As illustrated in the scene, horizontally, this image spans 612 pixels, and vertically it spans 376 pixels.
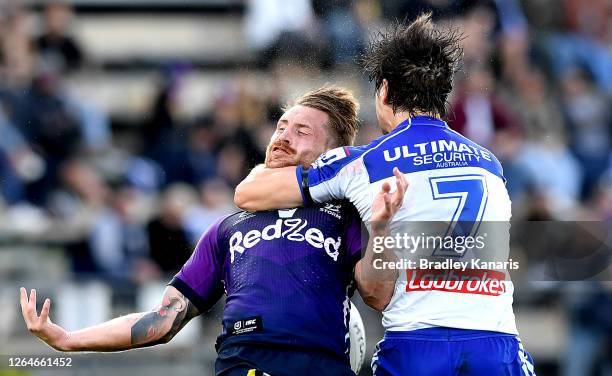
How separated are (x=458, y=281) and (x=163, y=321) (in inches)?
59.5

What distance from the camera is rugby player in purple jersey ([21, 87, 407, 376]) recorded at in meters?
5.02

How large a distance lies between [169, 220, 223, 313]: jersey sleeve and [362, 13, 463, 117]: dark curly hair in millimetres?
1127

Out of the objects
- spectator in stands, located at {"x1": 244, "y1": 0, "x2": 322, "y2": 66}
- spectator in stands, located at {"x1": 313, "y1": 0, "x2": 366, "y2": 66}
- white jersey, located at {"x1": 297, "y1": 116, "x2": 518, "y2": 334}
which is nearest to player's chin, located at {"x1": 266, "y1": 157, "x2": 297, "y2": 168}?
white jersey, located at {"x1": 297, "y1": 116, "x2": 518, "y2": 334}

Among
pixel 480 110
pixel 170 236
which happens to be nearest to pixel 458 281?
pixel 170 236

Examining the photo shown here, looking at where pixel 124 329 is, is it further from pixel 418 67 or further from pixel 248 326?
pixel 418 67

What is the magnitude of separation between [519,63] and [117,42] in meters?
5.26

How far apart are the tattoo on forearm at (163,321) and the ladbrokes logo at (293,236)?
1.47 feet

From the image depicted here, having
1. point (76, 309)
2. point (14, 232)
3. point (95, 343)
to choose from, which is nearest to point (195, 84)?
point (14, 232)

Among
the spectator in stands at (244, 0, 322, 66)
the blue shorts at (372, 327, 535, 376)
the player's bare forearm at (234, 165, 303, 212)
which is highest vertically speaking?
the spectator in stands at (244, 0, 322, 66)

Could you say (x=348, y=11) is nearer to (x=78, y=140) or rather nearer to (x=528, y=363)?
(x=528, y=363)

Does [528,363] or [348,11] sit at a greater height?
[348,11]

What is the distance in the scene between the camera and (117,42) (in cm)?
1383

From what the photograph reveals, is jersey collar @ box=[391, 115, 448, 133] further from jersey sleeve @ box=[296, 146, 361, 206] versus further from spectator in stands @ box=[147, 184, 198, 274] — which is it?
spectator in stands @ box=[147, 184, 198, 274]

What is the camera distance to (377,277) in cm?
497
